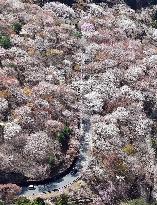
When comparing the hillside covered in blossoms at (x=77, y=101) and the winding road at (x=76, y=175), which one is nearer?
the winding road at (x=76, y=175)

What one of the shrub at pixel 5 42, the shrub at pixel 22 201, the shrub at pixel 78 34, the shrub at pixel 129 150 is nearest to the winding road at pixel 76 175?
the shrub at pixel 22 201

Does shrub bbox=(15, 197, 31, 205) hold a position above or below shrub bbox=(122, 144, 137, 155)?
below

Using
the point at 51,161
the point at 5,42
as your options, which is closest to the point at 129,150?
the point at 51,161

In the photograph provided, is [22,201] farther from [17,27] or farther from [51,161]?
[17,27]

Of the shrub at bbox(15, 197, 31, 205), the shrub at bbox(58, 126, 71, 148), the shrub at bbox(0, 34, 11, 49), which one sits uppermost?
the shrub at bbox(0, 34, 11, 49)

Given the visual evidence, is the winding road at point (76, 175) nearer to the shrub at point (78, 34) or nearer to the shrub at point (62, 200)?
the shrub at point (62, 200)

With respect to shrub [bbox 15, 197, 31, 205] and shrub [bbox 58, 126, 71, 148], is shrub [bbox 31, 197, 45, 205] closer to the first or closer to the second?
shrub [bbox 15, 197, 31, 205]

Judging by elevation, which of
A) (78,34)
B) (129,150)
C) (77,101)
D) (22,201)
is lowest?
(22,201)

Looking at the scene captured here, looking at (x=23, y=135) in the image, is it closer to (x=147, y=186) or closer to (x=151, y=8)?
(x=147, y=186)

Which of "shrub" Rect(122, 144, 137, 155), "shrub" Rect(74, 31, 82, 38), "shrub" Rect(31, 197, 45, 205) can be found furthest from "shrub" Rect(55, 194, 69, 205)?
"shrub" Rect(74, 31, 82, 38)
